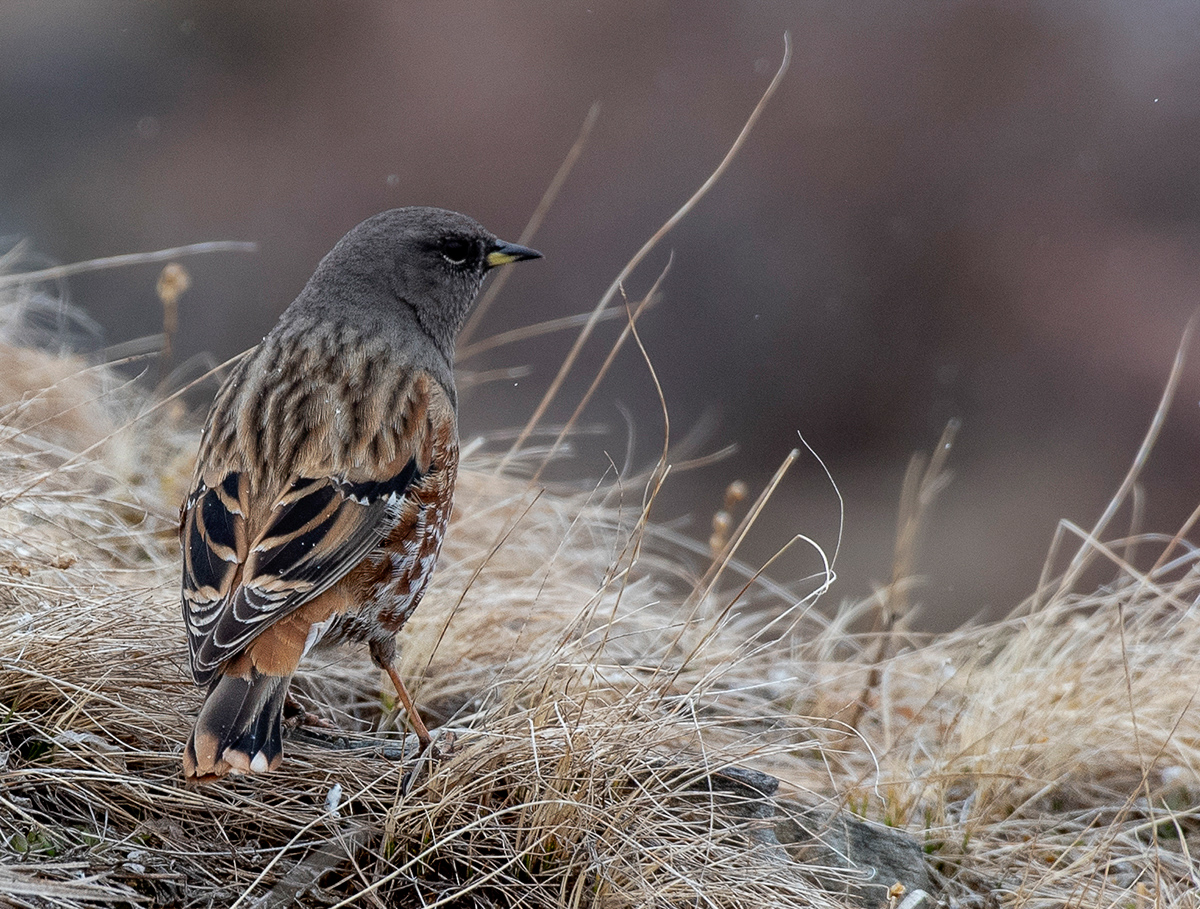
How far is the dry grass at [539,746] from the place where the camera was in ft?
8.21

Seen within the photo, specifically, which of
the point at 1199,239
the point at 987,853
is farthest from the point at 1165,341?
the point at 987,853

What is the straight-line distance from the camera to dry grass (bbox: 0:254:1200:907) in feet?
8.21

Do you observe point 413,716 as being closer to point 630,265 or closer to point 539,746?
point 539,746

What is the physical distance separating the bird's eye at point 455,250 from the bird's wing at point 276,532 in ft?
2.56

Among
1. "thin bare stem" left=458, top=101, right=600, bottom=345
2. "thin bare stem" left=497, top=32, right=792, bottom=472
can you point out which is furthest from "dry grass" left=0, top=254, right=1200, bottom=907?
"thin bare stem" left=458, top=101, right=600, bottom=345

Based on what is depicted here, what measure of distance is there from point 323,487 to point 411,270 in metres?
0.98

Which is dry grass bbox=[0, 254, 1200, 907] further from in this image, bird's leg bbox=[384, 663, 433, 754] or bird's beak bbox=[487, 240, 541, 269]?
bird's beak bbox=[487, 240, 541, 269]

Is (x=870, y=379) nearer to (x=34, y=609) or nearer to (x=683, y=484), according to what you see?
(x=683, y=484)

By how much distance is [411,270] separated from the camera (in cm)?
361

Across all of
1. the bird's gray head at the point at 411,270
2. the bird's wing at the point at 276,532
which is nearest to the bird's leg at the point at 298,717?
the bird's wing at the point at 276,532

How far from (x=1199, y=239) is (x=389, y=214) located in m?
11.0

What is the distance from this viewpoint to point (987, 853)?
3.11 metres

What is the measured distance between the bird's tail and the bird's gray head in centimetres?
125

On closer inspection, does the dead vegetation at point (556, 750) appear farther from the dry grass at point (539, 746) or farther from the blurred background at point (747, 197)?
the blurred background at point (747, 197)
